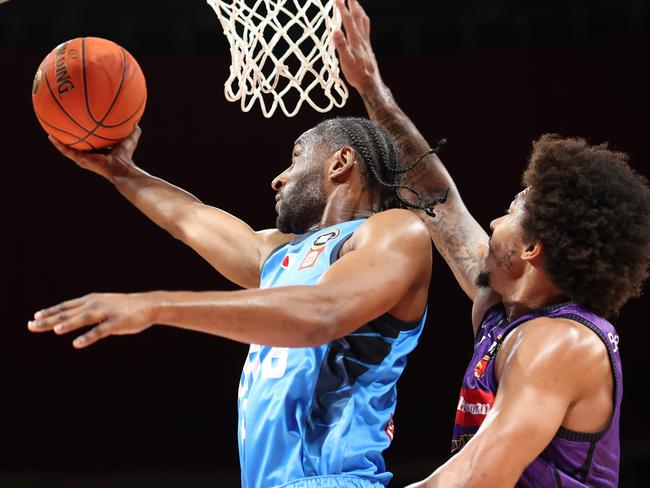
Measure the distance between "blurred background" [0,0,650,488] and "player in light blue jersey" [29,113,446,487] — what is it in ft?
10.5

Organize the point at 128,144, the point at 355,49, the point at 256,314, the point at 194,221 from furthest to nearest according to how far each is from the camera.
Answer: the point at 355,49
the point at 128,144
the point at 194,221
the point at 256,314

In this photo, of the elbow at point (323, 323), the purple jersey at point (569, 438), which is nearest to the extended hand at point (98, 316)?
the elbow at point (323, 323)

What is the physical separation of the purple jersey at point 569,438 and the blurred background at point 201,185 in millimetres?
3551

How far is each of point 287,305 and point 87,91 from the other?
47.5 inches

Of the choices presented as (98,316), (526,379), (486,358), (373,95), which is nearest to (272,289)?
(98,316)

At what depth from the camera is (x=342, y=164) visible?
245 centimetres

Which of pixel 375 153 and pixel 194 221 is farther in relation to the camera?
pixel 194 221

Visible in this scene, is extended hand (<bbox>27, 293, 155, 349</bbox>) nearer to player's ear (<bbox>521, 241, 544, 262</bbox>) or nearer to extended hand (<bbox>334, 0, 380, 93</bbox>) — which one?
player's ear (<bbox>521, 241, 544, 262</bbox>)

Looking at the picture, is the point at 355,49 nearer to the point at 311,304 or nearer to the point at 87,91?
the point at 87,91

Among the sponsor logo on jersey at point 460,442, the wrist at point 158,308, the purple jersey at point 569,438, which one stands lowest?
the sponsor logo on jersey at point 460,442

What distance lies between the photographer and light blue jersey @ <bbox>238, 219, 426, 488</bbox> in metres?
1.98

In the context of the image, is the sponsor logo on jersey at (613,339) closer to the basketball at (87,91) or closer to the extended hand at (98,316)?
the extended hand at (98,316)

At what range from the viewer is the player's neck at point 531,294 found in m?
2.19

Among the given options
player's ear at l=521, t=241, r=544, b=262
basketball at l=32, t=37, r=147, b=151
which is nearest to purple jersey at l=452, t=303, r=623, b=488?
player's ear at l=521, t=241, r=544, b=262
